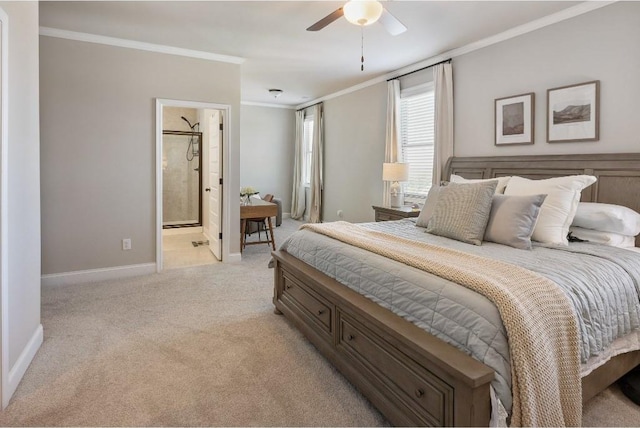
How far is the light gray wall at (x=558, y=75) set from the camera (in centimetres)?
276

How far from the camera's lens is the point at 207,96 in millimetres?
4434

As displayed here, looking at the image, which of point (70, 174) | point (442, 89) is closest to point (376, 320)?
point (442, 89)

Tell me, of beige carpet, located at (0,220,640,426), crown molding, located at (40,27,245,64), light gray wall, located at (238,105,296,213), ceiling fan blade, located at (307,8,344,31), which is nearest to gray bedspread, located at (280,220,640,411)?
beige carpet, located at (0,220,640,426)

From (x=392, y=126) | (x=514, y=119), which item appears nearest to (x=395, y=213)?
(x=392, y=126)

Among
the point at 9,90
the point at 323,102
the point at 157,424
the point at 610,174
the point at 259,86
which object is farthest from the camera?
the point at 323,102

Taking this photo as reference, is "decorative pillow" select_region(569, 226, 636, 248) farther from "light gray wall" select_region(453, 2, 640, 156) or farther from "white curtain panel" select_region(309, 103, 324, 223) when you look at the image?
"white curtain panel" select_region(309, 103, 324, 223)

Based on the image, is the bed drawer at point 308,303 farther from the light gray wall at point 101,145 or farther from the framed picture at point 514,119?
the framed picture at point 514,119

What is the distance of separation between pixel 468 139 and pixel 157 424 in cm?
377

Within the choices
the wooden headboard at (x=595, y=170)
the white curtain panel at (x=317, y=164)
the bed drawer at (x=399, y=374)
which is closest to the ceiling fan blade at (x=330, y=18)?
the bed drawer at (x=399, y=374)

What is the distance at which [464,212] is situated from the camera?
2.53 meters

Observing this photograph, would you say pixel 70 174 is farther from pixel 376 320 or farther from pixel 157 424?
pixel 376 320

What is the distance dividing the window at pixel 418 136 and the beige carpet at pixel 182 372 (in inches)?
102

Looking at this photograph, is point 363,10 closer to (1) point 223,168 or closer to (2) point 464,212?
(2) point 464,212

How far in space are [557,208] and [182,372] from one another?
2.64 meters
